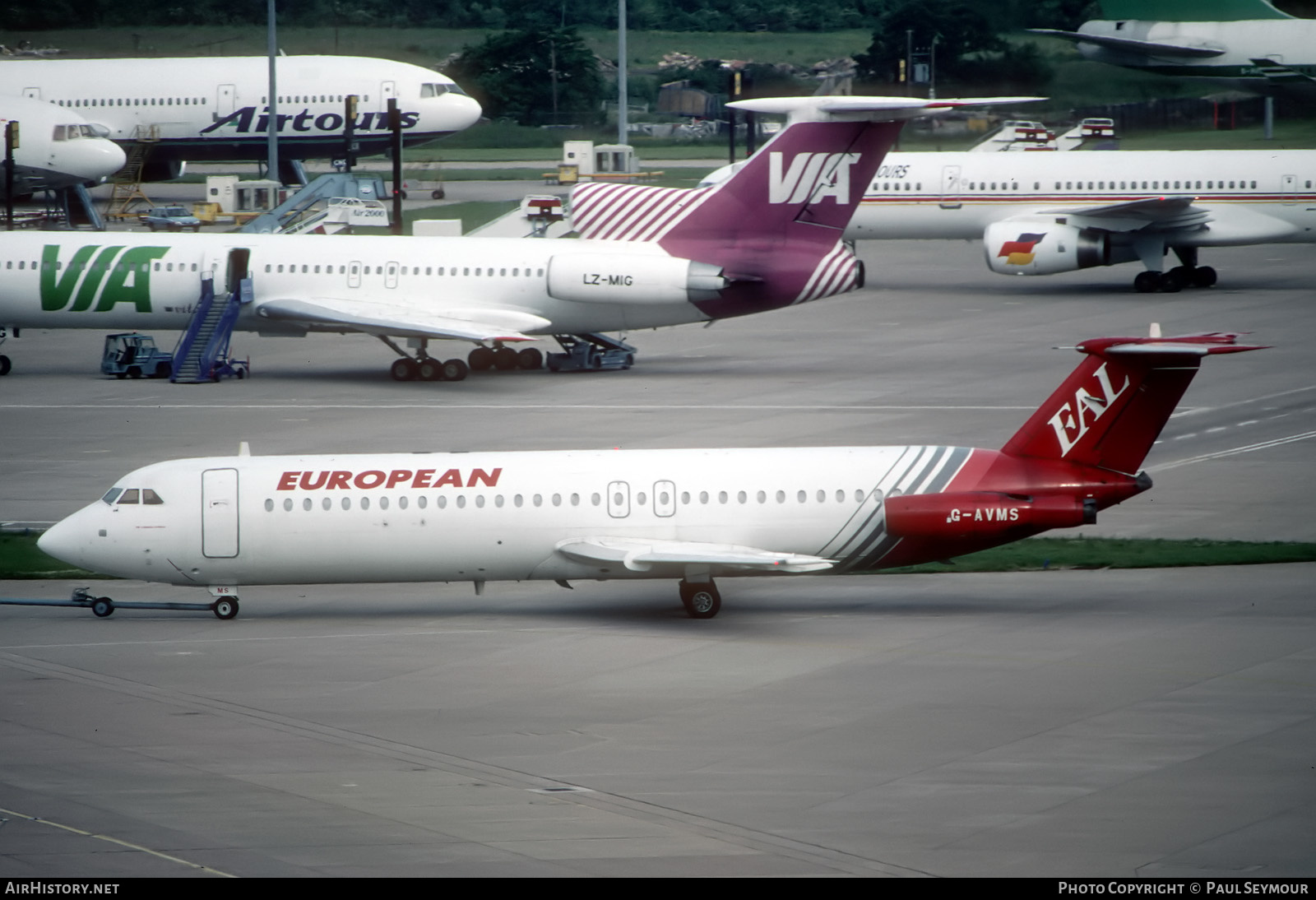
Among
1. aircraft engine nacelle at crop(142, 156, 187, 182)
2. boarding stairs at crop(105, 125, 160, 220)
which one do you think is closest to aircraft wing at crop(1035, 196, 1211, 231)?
boarding stairs at crop(105, 125, 160, 220)

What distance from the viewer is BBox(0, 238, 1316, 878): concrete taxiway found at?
18766 millimetres

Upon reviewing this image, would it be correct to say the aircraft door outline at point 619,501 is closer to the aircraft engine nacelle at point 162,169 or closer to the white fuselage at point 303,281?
the white fuselage at point 303,281

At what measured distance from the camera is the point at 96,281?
5291 cm

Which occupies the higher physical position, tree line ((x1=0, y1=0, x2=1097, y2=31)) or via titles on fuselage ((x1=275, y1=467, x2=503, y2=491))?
tree line ((x1=0, y1=0, x2=1097, y2=31))

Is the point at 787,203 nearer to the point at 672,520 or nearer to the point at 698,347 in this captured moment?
the point at 698,347

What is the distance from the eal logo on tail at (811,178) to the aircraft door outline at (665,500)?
75.8 feet

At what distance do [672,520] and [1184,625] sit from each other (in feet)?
27.0

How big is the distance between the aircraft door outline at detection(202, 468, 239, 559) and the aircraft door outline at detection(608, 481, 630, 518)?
20.2 feet

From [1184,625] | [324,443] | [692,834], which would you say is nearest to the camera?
[692,834]

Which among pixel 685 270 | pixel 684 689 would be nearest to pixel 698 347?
pixel 685 270

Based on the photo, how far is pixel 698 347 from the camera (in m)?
58.2

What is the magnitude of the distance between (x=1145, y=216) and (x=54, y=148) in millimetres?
47169

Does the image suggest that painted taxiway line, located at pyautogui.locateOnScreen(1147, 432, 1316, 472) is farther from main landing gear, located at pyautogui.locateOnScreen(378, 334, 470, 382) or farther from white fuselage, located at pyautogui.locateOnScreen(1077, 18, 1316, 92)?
white fuselage, located at pyautogui.locateOnScreen(1077, 18, 1316, 92)

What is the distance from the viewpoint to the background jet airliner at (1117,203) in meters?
64.0
